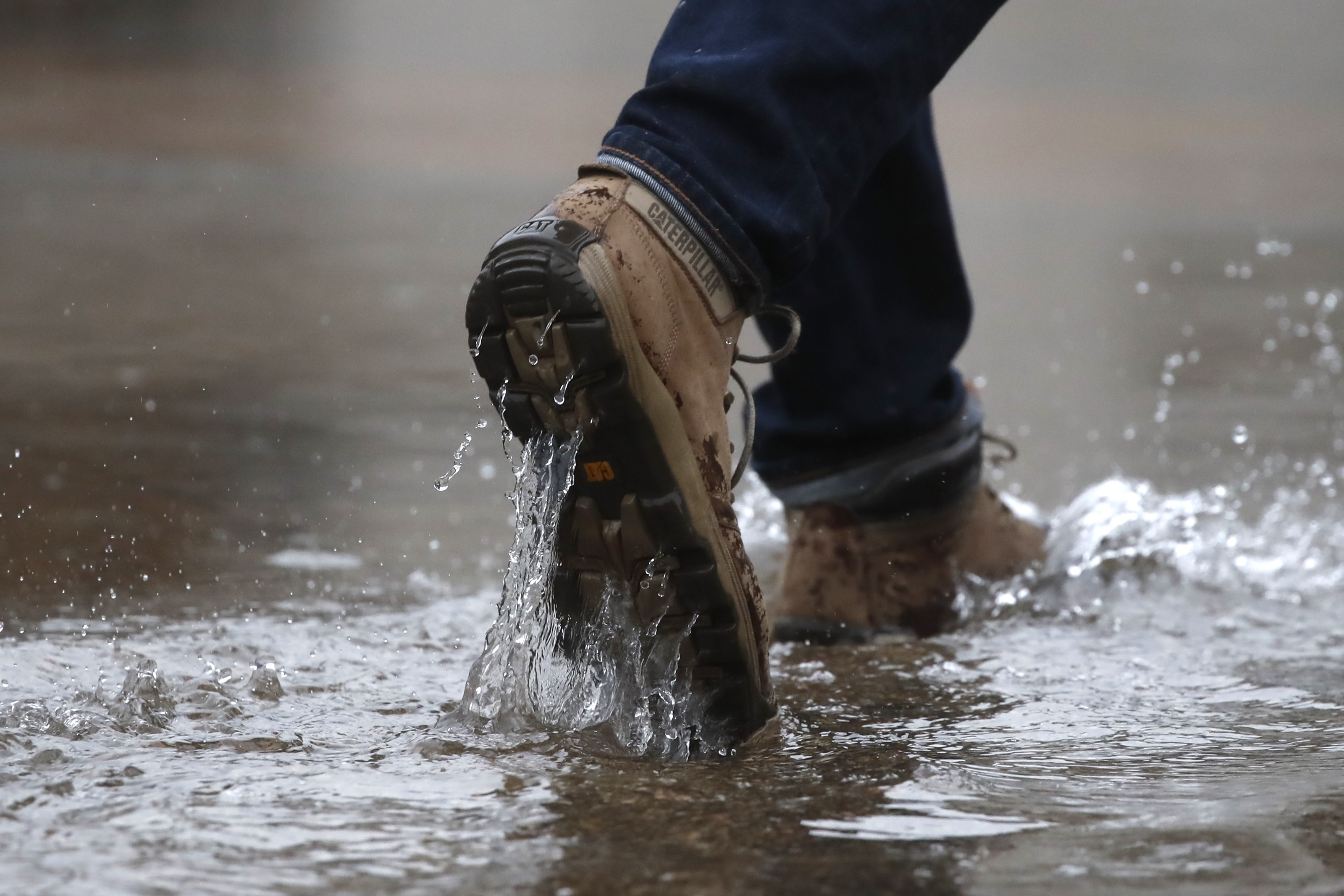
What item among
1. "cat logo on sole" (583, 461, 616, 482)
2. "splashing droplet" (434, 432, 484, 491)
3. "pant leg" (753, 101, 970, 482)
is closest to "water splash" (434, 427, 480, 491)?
"splashing droplet" (434, 432, 484, 491)

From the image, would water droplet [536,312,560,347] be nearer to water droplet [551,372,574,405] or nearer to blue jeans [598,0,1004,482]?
water droplet [551,372,574,405]

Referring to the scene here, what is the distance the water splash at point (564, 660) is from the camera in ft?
3.66

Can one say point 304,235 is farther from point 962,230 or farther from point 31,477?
point 31,477

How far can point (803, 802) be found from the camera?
3.18 feet

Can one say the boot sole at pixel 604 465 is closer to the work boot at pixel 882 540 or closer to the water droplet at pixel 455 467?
the water droplet at pixel 455 467

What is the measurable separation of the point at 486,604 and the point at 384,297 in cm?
211

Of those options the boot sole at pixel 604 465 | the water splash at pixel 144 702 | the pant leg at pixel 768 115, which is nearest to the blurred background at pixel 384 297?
the water splash at pixel 144 702

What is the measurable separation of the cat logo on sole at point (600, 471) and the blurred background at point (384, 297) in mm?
532

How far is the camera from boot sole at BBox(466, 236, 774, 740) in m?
1.05

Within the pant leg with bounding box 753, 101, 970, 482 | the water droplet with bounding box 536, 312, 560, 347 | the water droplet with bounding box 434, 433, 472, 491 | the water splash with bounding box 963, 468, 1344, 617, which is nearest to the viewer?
the water droplet with bounding box 536, 312, 560, 347

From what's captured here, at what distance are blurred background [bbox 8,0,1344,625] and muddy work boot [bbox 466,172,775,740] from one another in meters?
0.53

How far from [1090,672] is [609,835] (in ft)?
2.07

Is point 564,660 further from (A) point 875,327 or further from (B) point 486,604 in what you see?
(A) point 875,327

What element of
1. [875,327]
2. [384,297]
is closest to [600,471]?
[875,327]
